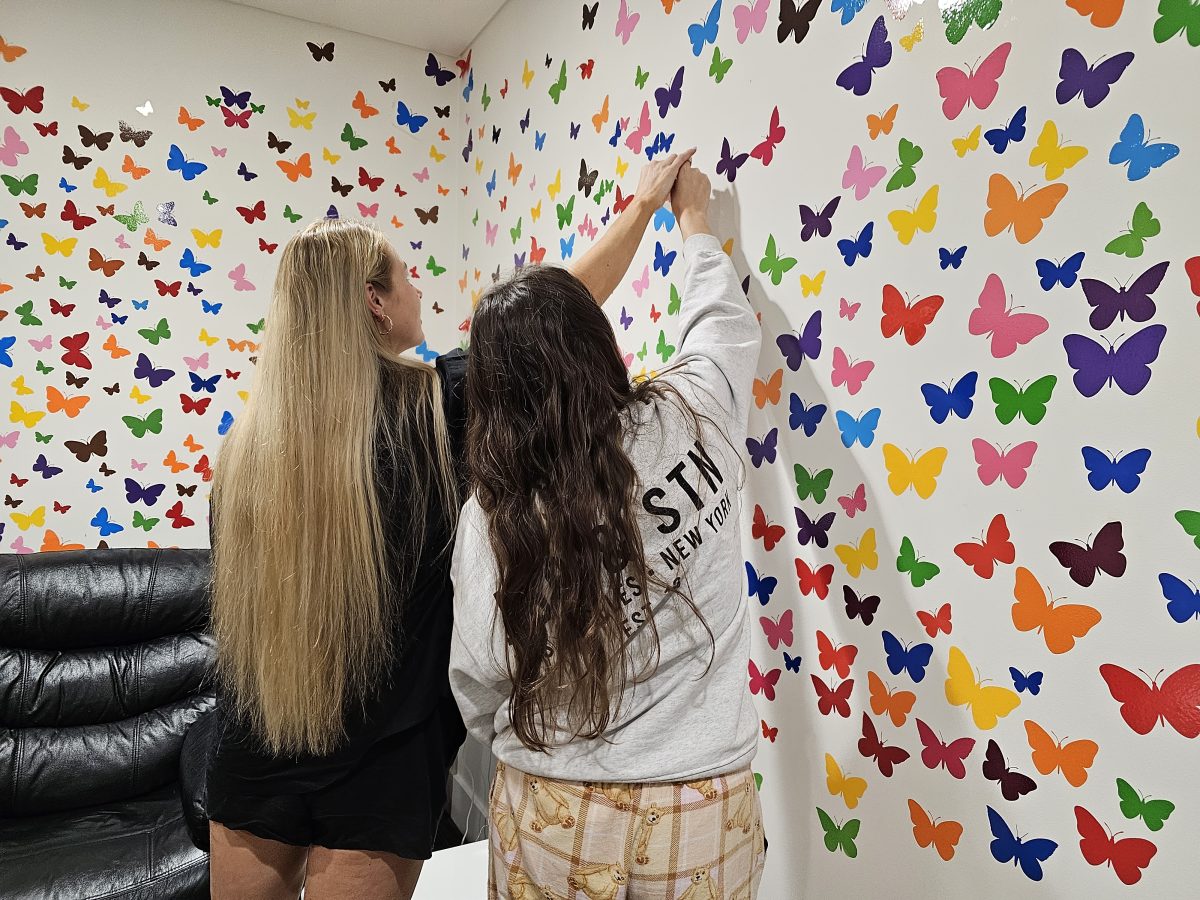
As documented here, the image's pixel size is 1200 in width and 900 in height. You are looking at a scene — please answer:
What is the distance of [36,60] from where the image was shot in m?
2.45

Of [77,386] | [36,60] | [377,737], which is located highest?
[36,60]

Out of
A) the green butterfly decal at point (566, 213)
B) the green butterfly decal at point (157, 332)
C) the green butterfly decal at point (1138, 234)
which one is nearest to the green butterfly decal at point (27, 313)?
the green butterfly decal at point (157, 332)

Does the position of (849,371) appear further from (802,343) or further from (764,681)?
(764,681)

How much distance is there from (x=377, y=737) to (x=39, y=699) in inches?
61.7

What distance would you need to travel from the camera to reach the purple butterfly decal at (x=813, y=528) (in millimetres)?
1362

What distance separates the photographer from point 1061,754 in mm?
996

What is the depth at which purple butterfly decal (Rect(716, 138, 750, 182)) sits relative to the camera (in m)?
1.53

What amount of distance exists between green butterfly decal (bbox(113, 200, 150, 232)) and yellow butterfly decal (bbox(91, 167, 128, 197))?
0.06m

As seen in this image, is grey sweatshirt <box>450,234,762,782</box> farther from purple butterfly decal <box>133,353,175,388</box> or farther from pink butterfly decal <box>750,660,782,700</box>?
purple butterfly decal <box>133,353,175,388</box>

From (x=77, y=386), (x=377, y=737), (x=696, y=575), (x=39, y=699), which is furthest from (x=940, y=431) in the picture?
(x=77, y=386)

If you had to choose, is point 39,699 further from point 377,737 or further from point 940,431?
point 940,431

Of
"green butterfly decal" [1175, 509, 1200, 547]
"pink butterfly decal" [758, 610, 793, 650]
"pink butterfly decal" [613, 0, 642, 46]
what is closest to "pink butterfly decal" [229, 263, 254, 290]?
"pink butterfly decal" [613, 0, 642, 46]

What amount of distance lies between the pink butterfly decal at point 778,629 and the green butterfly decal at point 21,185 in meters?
2.47

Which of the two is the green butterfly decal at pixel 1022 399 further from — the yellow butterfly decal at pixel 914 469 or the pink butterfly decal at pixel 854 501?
the pink butterfly decal at pixel 854 501
